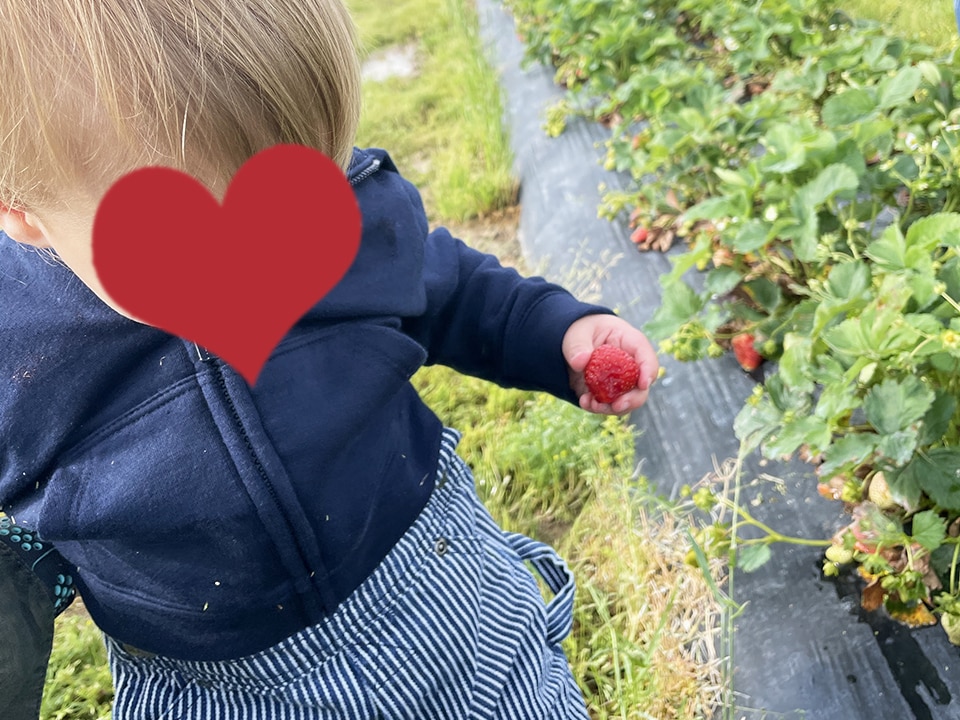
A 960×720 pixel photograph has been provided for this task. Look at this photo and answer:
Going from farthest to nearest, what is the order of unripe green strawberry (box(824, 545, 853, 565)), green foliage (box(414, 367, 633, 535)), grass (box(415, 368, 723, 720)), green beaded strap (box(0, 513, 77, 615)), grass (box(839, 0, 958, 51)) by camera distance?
1. grass (box(839, 0, 958, 51))
2. green foliage (box(414, 367, 633, 535))
3. grass (box(415, 368, 723, 720))
4. unripe green strawberry (box(824, 545, 853, 565))
5. green beaded strap (box(0, 513, 77, 615))

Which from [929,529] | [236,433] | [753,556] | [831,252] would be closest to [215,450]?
[236,433]

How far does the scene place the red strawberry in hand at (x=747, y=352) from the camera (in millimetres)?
1445

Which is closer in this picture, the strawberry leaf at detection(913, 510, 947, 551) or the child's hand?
the strawberry leaf at detection(913, 510, 947, 551)

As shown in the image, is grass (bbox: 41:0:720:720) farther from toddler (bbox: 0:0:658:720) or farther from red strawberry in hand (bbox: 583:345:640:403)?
red strawberry in hand (bbox: 583:345:640:403)

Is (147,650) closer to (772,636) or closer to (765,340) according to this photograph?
(772,636)

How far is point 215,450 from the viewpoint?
796 mm

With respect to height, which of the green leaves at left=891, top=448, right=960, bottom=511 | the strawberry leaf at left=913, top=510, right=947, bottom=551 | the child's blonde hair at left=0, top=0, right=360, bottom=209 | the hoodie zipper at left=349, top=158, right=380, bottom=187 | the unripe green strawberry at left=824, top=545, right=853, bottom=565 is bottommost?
the unripe green strawberry at left=824, top=545, right=853, bottom=565

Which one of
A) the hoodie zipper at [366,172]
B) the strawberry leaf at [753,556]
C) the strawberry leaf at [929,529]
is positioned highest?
the hoodie zipper at [366,172]

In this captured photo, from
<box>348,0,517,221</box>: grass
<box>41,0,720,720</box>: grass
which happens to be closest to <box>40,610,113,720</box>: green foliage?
<box>41,0,720,720</box>: grass

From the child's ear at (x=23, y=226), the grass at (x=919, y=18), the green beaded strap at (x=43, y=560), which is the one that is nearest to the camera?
the child's ear at (x=23, y=226)

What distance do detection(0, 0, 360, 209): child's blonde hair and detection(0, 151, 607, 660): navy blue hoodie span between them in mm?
193

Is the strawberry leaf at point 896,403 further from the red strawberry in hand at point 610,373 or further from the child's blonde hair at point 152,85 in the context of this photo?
the child's blonde hair at point 152,85

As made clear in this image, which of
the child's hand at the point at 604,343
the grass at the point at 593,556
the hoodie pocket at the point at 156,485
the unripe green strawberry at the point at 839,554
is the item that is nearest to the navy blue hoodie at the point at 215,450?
the hoodie pocket at the point at 156,485
